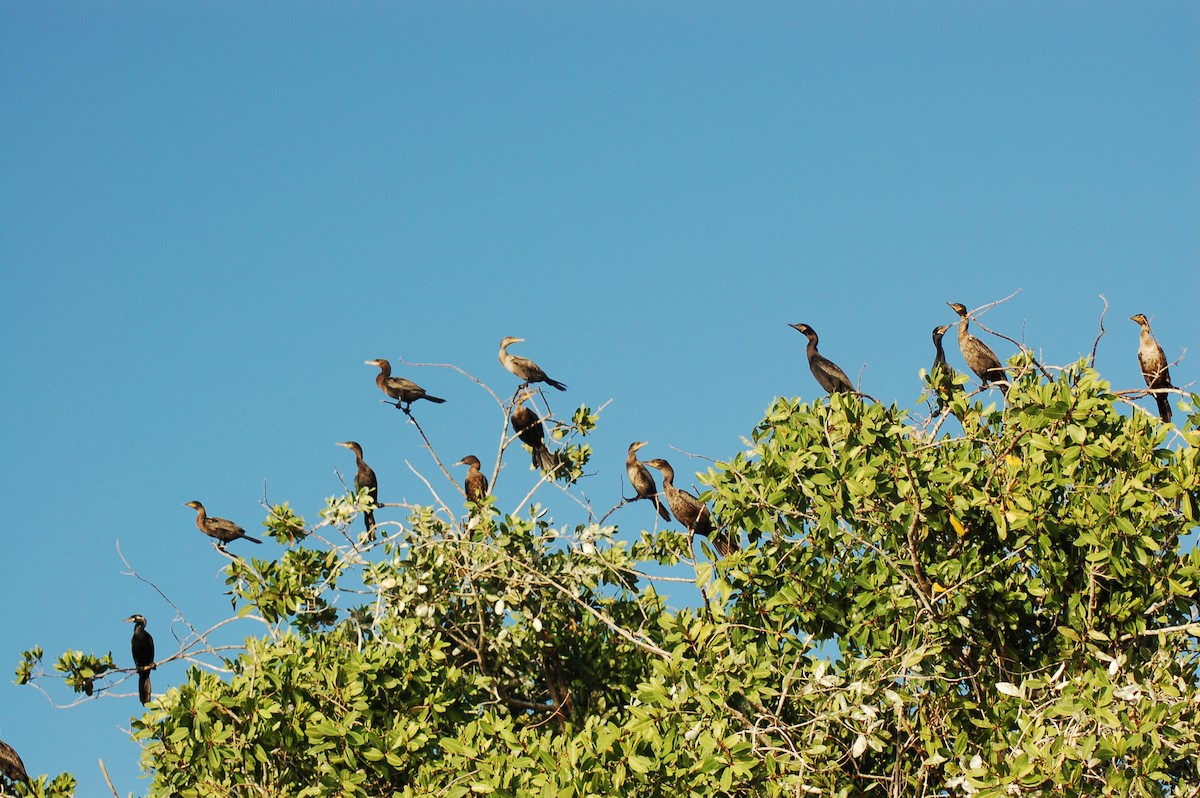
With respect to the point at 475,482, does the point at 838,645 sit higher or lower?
lower

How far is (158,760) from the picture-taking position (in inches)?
335

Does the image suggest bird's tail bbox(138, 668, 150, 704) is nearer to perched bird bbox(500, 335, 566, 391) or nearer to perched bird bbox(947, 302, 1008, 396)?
perched bird bbox(500, 335, 566, 391)

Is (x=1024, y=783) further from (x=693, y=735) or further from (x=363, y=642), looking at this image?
(x=363, y=642)

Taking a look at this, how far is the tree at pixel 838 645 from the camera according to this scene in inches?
276

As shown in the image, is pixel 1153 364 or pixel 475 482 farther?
pixel 475 482

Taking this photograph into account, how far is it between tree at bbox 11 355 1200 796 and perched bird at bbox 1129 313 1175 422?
1330mm

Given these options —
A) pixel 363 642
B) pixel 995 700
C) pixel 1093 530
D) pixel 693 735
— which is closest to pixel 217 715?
pixel 363 642

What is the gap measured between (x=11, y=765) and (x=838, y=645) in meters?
7.77

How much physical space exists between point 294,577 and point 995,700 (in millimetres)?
5074

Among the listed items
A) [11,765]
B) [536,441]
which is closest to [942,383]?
[536,441]

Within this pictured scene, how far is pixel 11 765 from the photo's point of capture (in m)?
11.3

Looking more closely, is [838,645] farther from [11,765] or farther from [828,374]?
[11,765]

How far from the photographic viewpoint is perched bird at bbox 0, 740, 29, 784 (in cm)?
1123

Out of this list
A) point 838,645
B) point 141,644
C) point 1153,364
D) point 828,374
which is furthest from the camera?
point 141,644
